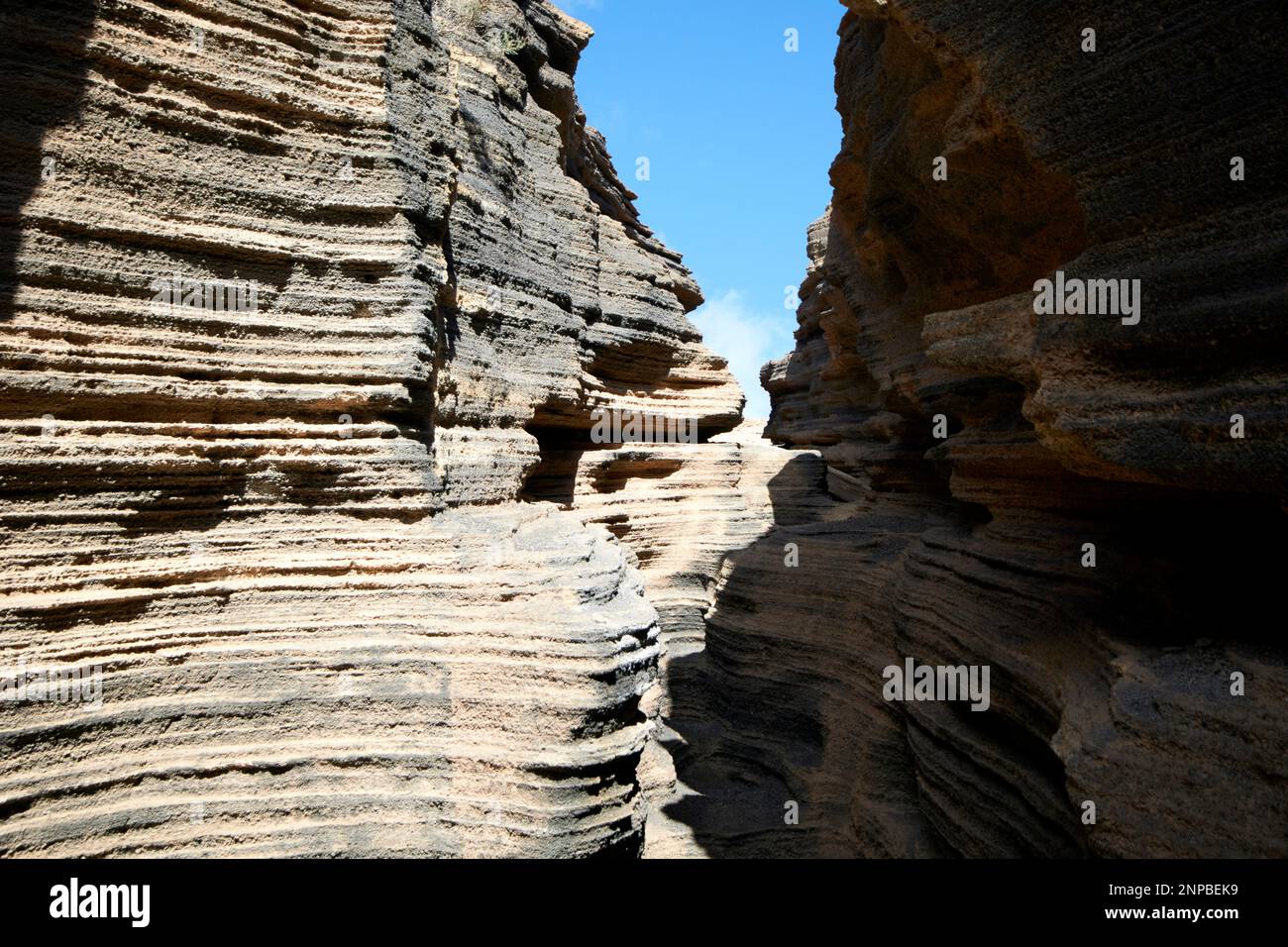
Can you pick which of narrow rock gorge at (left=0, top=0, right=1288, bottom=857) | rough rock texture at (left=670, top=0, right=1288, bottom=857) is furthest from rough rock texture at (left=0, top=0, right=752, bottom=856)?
rough rock texture at (left=670, top=0, right=1288, bottom=857)

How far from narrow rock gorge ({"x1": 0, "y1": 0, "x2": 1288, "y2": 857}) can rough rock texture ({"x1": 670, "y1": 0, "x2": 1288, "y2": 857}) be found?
39mm

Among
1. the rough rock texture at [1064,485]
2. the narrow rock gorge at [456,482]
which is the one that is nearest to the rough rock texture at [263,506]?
the narrow rock gorge at [456,482]

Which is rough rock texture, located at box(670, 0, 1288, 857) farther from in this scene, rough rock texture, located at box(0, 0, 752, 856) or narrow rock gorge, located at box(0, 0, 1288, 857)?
rough rock texture, located at box(0, 0, 752, 856)

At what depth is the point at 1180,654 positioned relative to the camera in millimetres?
5855

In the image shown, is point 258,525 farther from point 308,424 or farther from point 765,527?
point 765,527

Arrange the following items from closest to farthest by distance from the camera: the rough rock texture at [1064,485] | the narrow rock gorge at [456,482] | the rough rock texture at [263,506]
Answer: the rough rock texture at [1064,485]
the narrow rock gorge at [456,482]
the rough rock texture at [263,506]

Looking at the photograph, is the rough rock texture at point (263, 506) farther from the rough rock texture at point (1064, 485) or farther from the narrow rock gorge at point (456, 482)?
the rough rock texture at point (1064, 485)

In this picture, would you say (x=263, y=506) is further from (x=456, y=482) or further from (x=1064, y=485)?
(x=1064, y=485)

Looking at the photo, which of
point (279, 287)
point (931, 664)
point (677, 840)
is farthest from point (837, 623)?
point (279, 287)

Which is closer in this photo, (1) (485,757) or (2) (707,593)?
(1) (485,757)

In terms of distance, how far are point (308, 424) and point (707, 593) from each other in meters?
10.2

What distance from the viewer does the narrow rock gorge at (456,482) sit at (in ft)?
18.0

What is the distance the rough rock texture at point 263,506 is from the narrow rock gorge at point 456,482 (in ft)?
0.12
